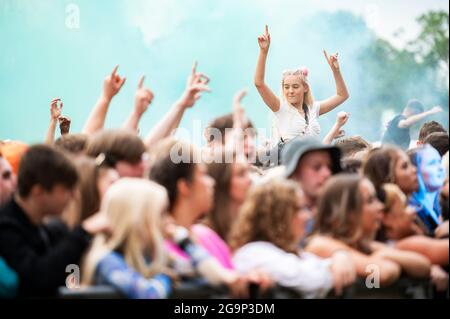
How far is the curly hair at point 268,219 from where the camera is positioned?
6.26 meters

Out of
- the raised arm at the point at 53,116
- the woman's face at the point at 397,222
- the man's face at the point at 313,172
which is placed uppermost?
the raised arm at the point at 53,116

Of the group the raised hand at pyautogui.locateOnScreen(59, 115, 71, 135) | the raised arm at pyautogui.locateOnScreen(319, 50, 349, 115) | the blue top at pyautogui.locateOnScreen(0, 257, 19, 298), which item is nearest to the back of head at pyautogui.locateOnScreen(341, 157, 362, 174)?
the raised arm at pyautogui.locateOnScreen(319, 50, 349, 115)

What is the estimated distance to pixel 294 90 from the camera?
10289 mm

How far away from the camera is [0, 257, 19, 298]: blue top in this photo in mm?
5512

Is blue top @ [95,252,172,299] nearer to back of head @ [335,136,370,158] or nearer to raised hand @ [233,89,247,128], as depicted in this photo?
raised hand @ [233,89,247,128]

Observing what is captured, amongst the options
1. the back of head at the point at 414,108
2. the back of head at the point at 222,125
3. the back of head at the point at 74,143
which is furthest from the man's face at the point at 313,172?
the back of head at the point at 414,108

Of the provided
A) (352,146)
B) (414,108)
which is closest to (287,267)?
(352,146)

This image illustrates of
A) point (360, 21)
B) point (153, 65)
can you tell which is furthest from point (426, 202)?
point (360, 21)

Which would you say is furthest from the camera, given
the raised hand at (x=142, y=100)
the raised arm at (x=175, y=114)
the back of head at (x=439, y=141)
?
the back of head at (x=439, y=141)

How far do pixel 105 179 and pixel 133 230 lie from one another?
2.82ft

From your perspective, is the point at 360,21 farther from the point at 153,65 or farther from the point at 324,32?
the point at 153,65

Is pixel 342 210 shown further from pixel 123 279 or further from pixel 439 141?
pixel 439 141

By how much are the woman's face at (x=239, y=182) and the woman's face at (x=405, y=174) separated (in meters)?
1.28

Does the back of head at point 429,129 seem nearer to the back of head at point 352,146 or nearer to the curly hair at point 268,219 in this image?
the back of head at point 352,146
